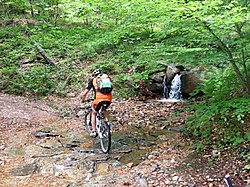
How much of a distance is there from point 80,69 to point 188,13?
31.6 feet

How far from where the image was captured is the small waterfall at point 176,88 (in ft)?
38.2

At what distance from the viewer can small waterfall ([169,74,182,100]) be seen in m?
11.6

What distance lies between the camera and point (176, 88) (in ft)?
38.3

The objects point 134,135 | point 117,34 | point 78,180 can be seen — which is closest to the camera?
point 78,180

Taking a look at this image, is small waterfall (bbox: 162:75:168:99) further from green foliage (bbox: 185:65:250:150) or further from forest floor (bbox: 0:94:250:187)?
green foliage (bbox: 185:65:250:150)

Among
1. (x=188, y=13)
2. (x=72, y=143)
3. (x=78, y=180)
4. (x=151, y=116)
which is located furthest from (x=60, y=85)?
(x=188, y=13)

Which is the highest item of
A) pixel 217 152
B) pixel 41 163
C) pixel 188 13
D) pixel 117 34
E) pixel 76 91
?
pixel 188 13

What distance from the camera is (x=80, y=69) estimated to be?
13180 mm

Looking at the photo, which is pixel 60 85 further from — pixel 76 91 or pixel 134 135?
pixel 134 135

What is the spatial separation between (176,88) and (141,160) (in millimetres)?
6969

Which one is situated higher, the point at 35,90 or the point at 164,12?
the point at 164,12

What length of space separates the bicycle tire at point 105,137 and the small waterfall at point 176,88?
6364 mm

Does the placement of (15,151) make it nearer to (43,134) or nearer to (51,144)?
(51,144)

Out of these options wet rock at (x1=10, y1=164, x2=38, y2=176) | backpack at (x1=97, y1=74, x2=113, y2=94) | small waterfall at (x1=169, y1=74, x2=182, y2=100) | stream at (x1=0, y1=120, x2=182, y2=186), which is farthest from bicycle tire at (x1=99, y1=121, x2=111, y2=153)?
small waterfall at (x1=169, y1=74, x2=182, y2=100)
